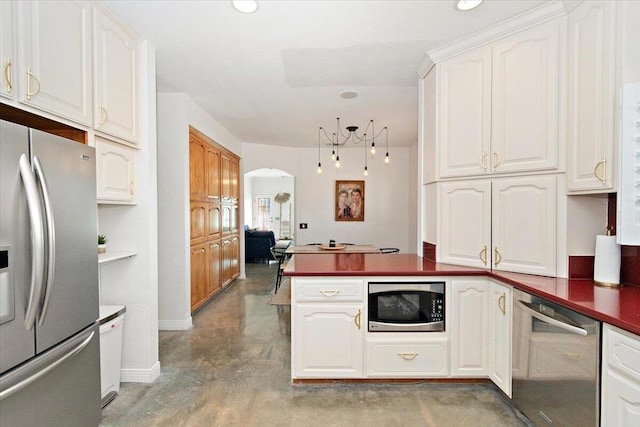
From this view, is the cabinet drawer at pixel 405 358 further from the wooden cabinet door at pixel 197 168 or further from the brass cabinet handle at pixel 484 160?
the wooden cabinet door at pixel 197 168

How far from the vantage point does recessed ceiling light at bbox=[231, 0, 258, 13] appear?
195 cm

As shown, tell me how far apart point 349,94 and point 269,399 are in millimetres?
3090

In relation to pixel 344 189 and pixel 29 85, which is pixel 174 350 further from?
pixel 344 189

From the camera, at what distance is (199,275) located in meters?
4.04

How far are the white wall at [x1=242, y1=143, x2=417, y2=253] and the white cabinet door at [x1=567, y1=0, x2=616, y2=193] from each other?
482 cm

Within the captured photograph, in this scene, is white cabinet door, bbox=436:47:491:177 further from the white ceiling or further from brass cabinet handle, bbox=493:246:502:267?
brass cabinet handle, bbox=493:246:502:267

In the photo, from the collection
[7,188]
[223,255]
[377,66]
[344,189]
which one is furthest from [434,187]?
[344,189]

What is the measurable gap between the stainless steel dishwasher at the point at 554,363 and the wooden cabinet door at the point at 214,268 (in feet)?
11.9

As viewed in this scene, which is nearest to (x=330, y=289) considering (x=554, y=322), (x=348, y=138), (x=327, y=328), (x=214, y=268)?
(x=327, y=328)

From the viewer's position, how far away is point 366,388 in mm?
2344

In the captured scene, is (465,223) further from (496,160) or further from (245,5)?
(245,5)

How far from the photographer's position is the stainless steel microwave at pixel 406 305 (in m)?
2.30

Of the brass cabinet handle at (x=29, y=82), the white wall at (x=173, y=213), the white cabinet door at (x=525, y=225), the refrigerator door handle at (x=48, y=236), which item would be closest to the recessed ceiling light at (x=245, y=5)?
the brass cabinet handle at (x=29, y=82)

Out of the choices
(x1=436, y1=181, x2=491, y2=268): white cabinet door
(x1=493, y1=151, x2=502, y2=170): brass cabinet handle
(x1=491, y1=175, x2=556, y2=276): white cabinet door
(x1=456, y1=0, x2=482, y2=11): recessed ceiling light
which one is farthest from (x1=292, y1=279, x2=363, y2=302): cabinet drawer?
(x1=456, y1=0, x2=482, y2=11): recessed ceiling light
